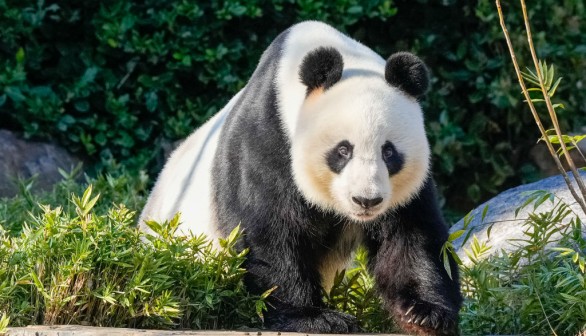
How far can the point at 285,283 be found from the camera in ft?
14.1

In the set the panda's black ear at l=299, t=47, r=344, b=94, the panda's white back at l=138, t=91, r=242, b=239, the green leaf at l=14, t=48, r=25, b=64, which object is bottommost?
the green leaf at l=14, t=48, r=25, b=64

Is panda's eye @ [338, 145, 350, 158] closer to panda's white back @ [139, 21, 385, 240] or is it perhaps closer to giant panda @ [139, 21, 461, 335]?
giant panda @ [139, 21, 461, 335]

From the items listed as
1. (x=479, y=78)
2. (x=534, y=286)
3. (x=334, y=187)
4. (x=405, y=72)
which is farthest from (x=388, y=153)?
(x=479, y=78)

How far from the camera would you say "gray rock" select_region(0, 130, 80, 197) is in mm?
7191

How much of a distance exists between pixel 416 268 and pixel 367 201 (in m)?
0.50

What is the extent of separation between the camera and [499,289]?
176 inches

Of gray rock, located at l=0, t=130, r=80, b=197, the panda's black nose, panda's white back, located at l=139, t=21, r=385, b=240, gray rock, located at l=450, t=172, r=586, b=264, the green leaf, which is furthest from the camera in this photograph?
the green leaf

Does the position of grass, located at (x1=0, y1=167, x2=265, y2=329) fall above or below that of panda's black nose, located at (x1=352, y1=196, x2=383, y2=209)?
below

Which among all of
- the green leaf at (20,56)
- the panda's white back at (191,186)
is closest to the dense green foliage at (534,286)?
the panda's white back at (191,186)

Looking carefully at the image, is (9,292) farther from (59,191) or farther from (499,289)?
(59,191)

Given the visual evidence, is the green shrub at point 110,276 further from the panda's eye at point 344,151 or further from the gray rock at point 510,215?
the gray rock at point 510,215

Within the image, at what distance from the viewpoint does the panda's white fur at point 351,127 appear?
13.3 feet

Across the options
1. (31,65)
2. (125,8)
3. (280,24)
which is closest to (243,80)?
(280,24)

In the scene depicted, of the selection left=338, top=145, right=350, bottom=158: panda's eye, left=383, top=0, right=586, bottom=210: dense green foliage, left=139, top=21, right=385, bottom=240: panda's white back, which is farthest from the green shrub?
left=383, top=0, right=586, bottom=210: dense green foliage
